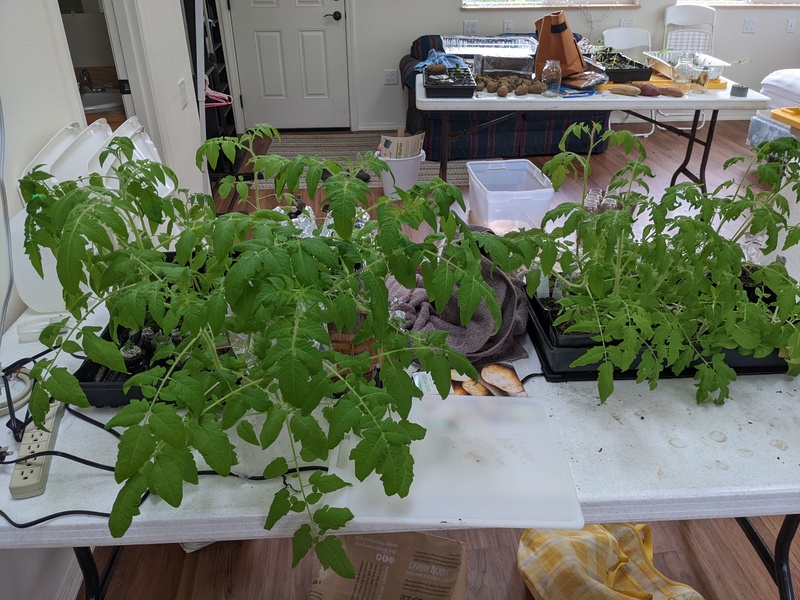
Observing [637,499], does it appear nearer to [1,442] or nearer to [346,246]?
[346,246]

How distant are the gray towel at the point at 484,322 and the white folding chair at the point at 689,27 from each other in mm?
4519

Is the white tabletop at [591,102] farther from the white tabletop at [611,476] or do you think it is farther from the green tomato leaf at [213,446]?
the green tomato leaf at [213,446]

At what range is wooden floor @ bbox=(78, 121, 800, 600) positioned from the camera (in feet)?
5.23

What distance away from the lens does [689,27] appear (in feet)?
16.7

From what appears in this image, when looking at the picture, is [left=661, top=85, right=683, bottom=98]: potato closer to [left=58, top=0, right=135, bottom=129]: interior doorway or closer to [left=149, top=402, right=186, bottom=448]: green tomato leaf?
[left=58, top=0, right=135, bottom=129]: interior doorway

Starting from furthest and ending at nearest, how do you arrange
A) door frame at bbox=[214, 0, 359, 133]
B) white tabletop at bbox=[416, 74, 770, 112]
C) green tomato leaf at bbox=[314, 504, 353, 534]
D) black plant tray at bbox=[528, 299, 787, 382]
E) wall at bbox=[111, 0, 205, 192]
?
door frame at bbox=[214, 0, 359, 133]
white tabletop at bbox=[416, 74, 770, 112]
wall at bbox=[111, 0, 205, 192]
black plant tray at bbox=[528, 299, 787, 382]
green tomato leaf at bbox=[314, 504, 353, 534]

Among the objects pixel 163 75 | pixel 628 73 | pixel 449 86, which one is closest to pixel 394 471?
pixel 163 75

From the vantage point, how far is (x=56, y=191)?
962 millimetres

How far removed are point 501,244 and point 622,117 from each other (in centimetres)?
486

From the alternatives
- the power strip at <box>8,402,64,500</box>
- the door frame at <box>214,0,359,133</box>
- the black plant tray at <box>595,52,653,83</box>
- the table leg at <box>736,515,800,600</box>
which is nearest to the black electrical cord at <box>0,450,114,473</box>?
the power strip at <box>8,402,64,500</box>

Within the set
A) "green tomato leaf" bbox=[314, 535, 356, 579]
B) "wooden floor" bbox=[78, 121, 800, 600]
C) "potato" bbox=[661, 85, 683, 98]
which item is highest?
"potato" bbox=[661, 85, 683, 98]

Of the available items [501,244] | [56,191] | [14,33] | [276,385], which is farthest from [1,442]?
[14,33]

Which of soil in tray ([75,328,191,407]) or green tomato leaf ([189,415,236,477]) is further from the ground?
green tomato leaf ([189,415,236,477])

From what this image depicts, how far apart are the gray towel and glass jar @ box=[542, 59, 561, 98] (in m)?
2.09
